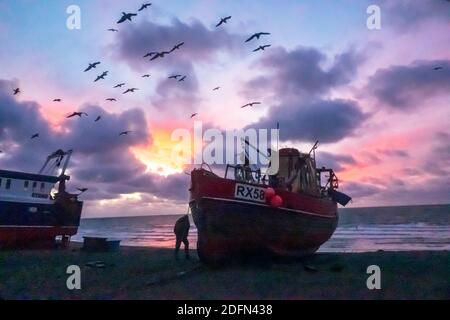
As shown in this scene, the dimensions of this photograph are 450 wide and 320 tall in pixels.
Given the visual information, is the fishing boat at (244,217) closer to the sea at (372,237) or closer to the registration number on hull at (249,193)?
the registration number on hull at (249,193)

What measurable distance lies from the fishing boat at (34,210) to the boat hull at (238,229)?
58.8 feet

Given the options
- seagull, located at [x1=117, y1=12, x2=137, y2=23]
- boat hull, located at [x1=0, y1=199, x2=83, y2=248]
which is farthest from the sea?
seagull, located at [x1=117, y1=12, x2=137, y2=23]

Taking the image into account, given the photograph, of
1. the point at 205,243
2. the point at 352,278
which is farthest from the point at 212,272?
the point at 352,278

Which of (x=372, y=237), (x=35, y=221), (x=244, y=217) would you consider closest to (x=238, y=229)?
(x=244, y=217)

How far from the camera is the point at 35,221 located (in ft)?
95.5

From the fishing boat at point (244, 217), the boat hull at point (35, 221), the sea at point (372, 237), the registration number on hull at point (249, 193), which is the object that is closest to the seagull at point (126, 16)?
the fishing boat at point (244, 217)

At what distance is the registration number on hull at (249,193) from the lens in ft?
50.1

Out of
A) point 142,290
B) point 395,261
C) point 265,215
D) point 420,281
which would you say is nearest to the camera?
point 142,290

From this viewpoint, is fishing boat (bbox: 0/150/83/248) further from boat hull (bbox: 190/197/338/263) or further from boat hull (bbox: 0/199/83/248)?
boat hull (bbox: 190/197/338/263)

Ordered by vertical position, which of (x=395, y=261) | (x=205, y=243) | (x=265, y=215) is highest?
(x=265, y=215)

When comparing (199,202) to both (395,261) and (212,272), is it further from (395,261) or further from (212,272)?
(395,261)

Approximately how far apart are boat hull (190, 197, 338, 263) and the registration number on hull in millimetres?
234
